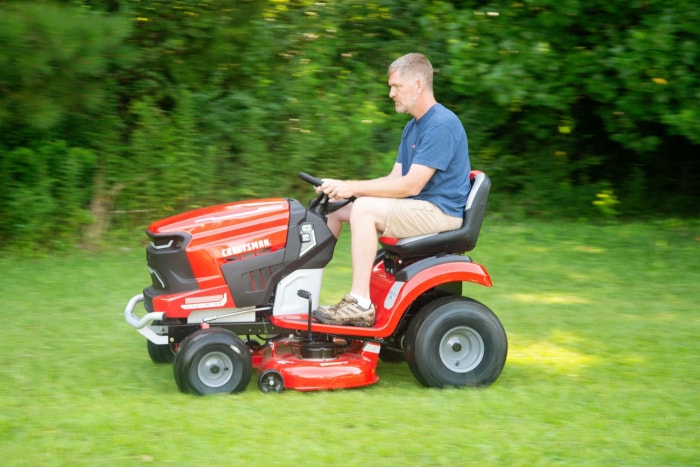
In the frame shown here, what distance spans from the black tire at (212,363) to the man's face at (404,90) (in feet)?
5.24

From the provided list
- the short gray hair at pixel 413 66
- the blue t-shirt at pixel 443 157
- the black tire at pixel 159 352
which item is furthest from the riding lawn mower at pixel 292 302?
the short gray hair at pixel 413 66

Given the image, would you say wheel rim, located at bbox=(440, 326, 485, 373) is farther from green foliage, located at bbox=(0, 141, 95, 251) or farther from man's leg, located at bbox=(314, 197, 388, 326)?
green foliage, located at bbox=(0, 141, 95, 251)

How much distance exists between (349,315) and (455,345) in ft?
2.01

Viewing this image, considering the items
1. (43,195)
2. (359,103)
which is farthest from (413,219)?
(359,103)

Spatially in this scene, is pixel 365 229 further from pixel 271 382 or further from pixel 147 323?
pixel 147 323

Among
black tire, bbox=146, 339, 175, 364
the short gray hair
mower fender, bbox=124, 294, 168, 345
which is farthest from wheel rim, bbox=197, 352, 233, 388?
the short gray hair

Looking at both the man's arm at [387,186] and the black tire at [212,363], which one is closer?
the black tire at [212,363]

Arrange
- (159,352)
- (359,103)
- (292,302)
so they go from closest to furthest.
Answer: (292,302) → (159,352) → (359,103)

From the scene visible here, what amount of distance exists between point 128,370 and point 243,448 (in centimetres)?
162

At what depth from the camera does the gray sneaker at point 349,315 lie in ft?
16.7

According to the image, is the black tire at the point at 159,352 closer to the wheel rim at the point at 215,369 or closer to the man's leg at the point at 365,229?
the wheel rim at the point at 215,369

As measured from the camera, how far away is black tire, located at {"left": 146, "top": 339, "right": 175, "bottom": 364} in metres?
5.49

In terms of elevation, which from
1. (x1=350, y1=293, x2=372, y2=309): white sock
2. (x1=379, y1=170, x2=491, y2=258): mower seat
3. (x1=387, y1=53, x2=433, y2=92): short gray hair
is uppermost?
(x1=387, y1=53, x2=433, y2=92): short gray hair

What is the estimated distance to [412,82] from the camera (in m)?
5.17
